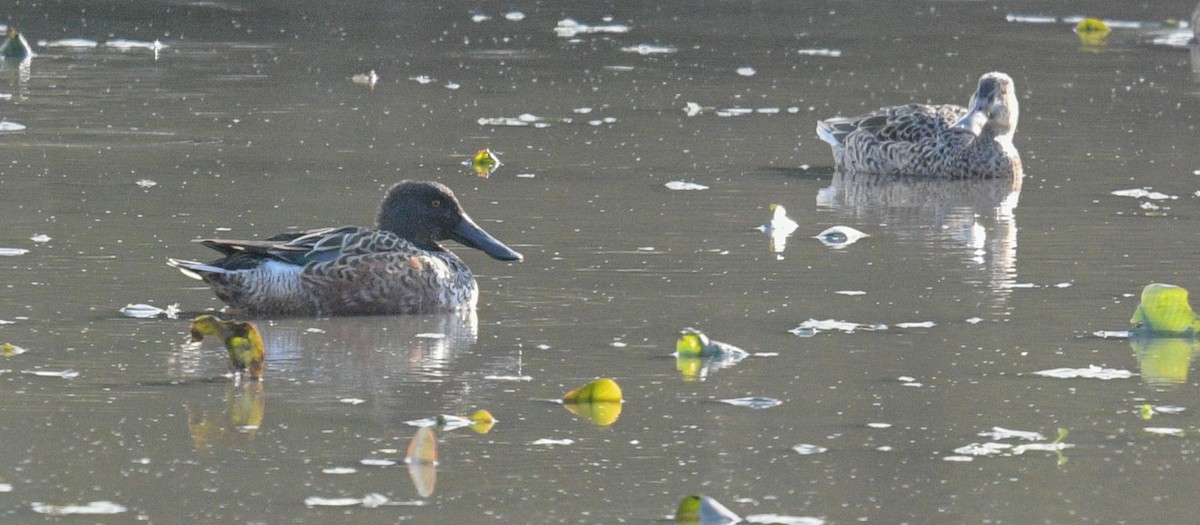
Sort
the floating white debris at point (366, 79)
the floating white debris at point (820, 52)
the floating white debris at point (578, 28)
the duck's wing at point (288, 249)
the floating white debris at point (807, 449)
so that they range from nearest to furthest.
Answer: the floating white debris at point (807, 449)
the duck's wing at point (288, 249)
the floating white debris at point (366, 79)
the floating white debris at point (820, 52)
the floating white debris at point (578, 28)

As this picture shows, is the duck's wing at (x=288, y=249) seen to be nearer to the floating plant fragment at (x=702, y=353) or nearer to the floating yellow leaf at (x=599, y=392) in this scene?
the floating plant fragment at (x=702, y=353)

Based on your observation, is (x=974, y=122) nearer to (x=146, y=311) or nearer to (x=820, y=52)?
(x=820, y=52)

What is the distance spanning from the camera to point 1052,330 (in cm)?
988

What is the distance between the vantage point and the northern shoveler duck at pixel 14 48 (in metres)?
20.7

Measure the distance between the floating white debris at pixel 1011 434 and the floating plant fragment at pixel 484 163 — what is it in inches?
286

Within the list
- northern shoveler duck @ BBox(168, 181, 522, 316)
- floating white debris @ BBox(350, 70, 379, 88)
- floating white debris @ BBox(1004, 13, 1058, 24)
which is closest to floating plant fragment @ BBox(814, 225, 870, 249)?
northern shoveler duck @ BBox(168, 181, 522, 316)

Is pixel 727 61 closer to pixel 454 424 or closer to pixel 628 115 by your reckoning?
pixel 628 115

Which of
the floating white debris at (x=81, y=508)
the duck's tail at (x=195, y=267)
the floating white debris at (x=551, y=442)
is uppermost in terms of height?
the floating white debris at (x=81, y=508)

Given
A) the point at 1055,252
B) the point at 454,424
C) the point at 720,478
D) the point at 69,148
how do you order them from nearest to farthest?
the point at 720,478, the point at 454,424, the point at 1055,252, the point at 69,148

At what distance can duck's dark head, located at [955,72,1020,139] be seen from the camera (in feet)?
A: 52.4

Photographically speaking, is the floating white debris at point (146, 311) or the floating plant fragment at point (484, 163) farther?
the floating plant fragment at point (484, 163)

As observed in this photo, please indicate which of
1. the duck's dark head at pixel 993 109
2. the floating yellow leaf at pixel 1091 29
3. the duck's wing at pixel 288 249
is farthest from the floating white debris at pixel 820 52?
the duck's wing at pixel 288 249

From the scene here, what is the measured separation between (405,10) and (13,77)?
685cm

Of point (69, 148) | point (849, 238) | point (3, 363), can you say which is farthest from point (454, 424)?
point (69, 148)
